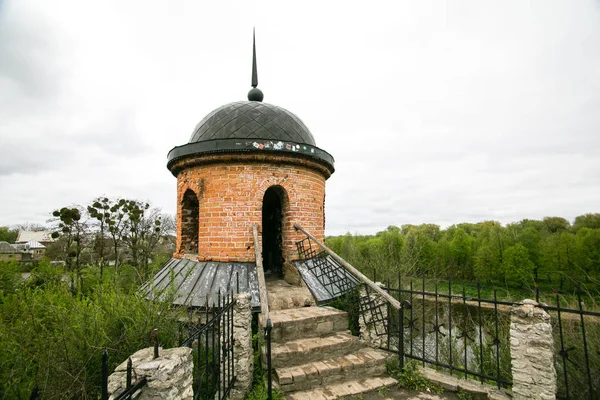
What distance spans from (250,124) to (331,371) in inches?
196

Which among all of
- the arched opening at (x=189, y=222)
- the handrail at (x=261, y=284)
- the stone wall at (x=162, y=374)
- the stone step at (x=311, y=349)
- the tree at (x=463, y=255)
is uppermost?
the arched opening at (x=189, y=222)

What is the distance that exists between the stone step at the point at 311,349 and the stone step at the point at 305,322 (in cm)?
9

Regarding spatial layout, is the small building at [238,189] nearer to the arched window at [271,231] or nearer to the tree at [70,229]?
the arched window at [271,231]

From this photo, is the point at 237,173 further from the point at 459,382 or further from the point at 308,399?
the point at 459,382

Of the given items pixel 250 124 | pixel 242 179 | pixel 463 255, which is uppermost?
pixel 250 124

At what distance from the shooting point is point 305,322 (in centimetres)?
438

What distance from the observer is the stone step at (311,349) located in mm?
3848

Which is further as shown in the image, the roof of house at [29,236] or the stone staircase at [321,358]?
the roof of house at [29,236]

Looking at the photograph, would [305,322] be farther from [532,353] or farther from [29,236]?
[29,236]

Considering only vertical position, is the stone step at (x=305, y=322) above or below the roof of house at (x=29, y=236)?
below

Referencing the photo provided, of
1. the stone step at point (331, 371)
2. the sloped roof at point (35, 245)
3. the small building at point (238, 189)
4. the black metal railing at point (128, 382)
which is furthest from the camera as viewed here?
the sloped roof at point (35, 245)

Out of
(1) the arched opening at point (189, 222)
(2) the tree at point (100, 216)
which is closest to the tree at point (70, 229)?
(2) the tree at point (100, 216)

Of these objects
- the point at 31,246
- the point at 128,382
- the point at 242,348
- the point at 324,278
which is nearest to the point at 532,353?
the point at 324,278

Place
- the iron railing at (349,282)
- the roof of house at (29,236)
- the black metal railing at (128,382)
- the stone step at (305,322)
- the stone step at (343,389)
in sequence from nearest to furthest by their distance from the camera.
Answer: the black metal railing at (128,382) < the stone step at (343,389) < the iron railing at (349,282) < the stone step at (305,322) < the roof of house at (29,236)
